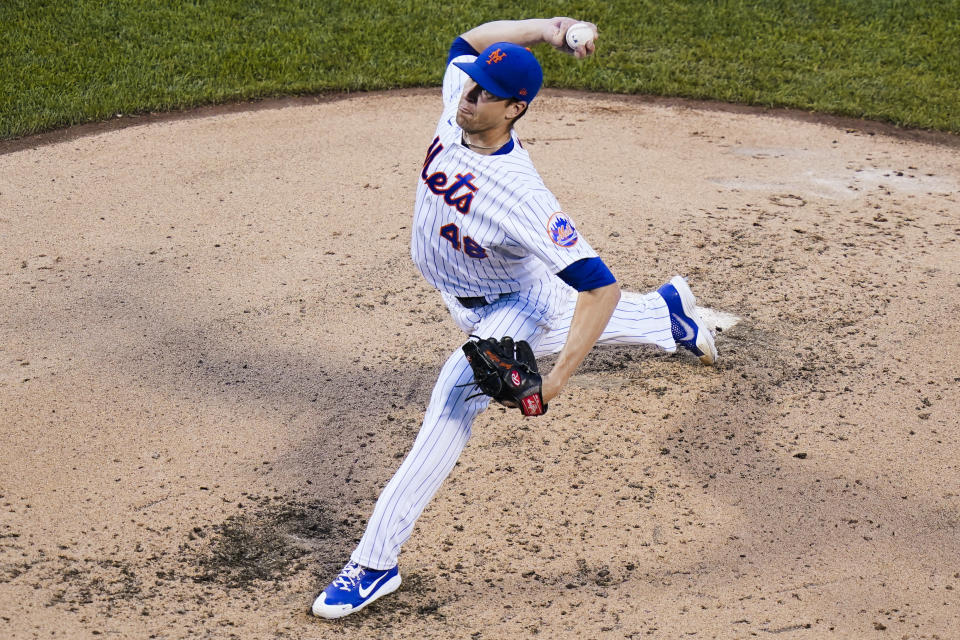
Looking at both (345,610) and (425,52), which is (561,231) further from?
(425,52)

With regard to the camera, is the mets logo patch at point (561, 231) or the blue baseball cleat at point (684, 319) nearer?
the mets logo patch at point (561, 231)

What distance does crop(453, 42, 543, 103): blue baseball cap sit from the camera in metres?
3.18

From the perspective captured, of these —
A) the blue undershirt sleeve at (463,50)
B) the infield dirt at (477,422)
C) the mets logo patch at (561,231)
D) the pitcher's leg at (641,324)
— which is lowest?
the infield dirt at (477,422)

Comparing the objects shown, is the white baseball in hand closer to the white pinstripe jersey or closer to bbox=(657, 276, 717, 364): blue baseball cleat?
the white pinstripe jersey

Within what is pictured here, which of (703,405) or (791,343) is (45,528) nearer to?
(703,405)

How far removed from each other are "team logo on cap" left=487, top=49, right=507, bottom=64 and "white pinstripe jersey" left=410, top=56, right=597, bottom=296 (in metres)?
0.30

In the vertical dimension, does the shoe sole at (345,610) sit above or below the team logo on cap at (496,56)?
below

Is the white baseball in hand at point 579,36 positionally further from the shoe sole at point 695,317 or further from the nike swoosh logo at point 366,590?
the nike swoosh logo at point 366,590

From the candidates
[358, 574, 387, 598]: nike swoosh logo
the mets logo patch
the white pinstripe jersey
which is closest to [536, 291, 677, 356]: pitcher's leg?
the white pinstripe jersey

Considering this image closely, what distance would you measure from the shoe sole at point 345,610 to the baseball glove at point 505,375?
0.77 m

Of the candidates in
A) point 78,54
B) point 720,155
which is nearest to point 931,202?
point 720,155

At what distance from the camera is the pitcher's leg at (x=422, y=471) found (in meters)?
3.26

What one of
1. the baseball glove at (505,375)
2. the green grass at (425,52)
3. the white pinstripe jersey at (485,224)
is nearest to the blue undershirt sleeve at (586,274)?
the white pinstripe jersey at (485,224)

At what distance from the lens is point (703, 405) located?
14.3 ft
